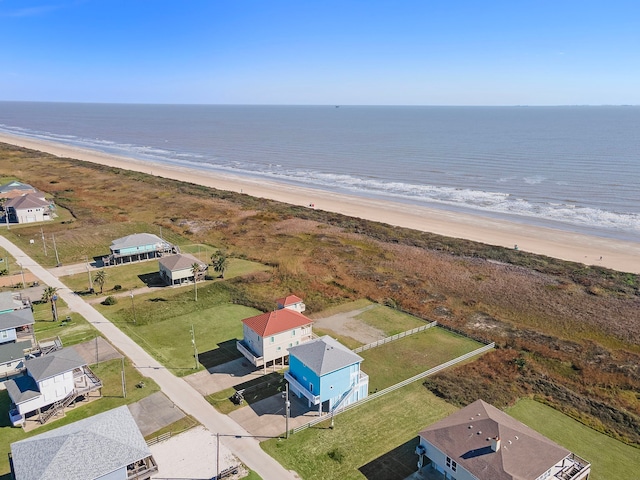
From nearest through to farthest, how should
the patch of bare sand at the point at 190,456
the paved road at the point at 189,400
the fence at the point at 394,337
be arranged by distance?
the patch of bare sand at the point at 190,456 < the paved road at the point at 189,400 < the fence at the point at 394,337

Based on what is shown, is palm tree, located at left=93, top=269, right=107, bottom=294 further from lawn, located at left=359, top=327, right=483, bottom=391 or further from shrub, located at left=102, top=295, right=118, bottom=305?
lawn, located at left=359, top=327, right=483, bottom=391

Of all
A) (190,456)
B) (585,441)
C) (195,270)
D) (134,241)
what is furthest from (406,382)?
(134,241)

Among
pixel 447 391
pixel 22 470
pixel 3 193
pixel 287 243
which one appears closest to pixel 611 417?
pixel 447 391

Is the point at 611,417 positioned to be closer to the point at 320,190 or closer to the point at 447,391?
the point at 447,391

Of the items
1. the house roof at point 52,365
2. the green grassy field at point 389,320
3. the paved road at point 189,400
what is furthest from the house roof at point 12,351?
the green grassy field at point 389,320

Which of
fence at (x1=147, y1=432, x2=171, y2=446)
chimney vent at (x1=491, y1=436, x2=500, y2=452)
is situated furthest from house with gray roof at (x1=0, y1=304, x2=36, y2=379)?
chimney vent at (x1=491, y1=436, x2=500, y2=452)

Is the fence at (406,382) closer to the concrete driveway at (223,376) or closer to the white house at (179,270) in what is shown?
the concrete driveway at (223,376)
